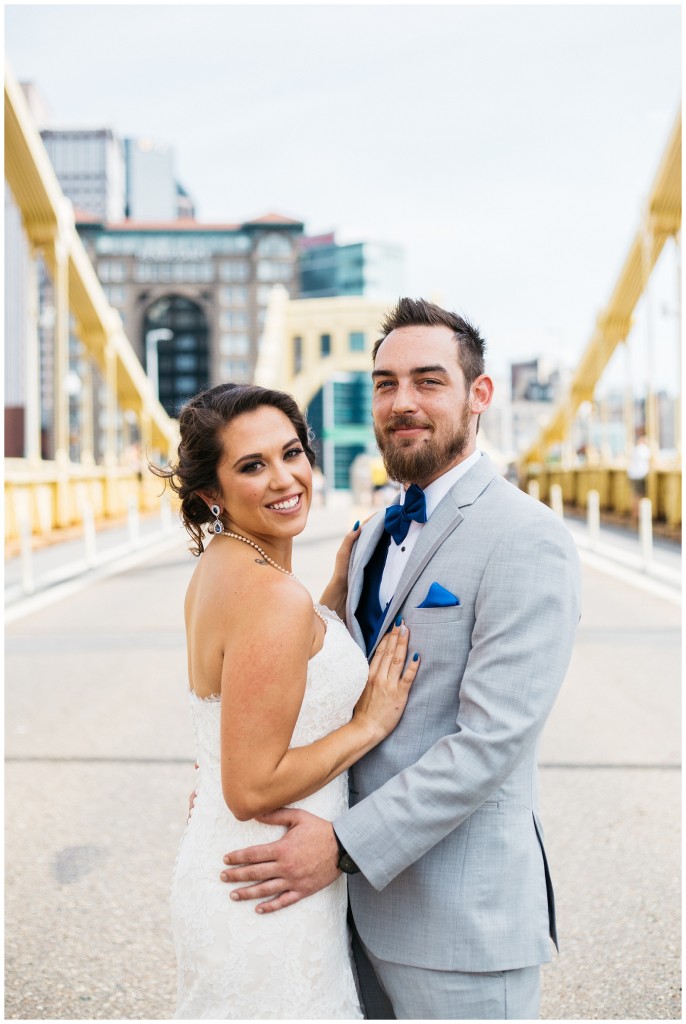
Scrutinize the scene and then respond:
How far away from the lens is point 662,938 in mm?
3648

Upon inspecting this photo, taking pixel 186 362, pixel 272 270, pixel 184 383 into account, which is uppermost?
pixel 272 270

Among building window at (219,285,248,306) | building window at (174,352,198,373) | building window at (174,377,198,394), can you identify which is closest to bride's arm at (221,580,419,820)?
building window at (219,285,248,306)

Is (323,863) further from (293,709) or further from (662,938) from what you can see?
(662,938)

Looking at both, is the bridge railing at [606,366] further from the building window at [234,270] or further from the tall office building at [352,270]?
the tall office building at [352,270]

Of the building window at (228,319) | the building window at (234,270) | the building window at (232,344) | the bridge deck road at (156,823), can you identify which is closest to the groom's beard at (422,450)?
the bridge deck road at (156,823)

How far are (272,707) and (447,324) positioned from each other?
2.84 feet

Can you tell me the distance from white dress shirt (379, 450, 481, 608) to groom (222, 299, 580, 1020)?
1.8 inches

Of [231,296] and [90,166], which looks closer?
[90,166]

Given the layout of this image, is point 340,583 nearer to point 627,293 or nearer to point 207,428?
point 207,428

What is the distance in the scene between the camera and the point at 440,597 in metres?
2.09

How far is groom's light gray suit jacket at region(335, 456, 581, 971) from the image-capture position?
1989 mm

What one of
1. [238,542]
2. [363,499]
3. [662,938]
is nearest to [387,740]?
[238,542]

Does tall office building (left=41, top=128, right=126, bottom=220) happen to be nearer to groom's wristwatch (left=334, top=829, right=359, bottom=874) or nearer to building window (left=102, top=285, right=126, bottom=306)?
building window (left=102, top=285, right=126, bottom=306)

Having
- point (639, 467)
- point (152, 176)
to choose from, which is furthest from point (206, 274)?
point (639, 467)
